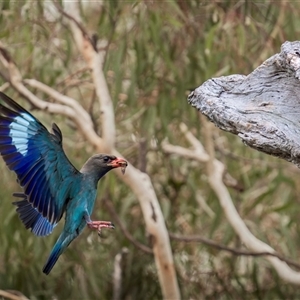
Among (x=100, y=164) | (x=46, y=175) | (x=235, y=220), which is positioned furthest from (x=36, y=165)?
(x=235, y=220)

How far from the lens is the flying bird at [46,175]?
2502mm

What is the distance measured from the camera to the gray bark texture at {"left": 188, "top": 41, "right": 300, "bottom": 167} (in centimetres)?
242

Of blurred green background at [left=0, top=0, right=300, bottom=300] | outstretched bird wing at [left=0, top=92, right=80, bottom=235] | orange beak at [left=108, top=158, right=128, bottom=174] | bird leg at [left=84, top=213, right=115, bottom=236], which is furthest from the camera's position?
blurred green background at [left=0, top=0, right=300, bottom=300]

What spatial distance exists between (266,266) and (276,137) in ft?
8.15

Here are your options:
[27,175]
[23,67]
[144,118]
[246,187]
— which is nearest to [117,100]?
[144,118]

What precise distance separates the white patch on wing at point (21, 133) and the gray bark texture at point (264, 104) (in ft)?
1.46

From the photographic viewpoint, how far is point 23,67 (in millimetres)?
Answer: 4648

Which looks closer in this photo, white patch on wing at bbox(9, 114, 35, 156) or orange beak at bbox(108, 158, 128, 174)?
white patch on wing at bbox(9, 114, 35, 156)

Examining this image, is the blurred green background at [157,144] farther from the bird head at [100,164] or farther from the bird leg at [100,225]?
the bird leg at [100,225]

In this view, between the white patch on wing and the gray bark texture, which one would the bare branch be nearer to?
the gray bark texture

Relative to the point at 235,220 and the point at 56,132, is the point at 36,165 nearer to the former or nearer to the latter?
the point at 56,132

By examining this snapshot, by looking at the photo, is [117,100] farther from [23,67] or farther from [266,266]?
[266,266]

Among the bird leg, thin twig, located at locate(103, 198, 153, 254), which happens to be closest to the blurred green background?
thin twig, located at locate(103, 198, 153, 254)

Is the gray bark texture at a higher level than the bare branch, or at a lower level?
higher
